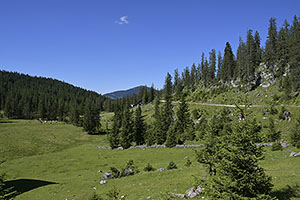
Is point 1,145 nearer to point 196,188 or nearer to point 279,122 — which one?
point 196,188

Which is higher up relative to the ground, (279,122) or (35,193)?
(279,122)

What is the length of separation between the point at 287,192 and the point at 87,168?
4243 cm

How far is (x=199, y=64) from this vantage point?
172 m

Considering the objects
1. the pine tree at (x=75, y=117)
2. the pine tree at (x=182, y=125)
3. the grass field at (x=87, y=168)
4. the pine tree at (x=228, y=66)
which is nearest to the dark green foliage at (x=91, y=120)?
the grass field at (x=87, y=168)

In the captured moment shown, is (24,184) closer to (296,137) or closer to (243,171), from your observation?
(243,171)

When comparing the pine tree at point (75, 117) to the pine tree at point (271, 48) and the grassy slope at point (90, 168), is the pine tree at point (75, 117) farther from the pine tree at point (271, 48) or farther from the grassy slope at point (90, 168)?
the pine tree at point (271, 48)

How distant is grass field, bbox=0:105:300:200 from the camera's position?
2181 cm

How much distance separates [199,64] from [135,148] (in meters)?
126

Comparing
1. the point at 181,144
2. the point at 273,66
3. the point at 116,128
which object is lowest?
the point at 181,144

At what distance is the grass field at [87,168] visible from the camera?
21.8 metres

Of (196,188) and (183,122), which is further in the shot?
(183,122)

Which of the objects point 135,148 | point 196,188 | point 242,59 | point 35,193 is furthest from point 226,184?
point 242,59

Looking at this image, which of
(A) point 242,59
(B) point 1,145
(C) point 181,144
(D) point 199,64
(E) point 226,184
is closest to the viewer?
(E) point 226,184

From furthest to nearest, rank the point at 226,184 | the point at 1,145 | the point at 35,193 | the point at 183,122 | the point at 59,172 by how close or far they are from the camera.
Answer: the point at 183,122
the point at 1,145
the point at 59,172
the point at 35,193
the point at 226,184
